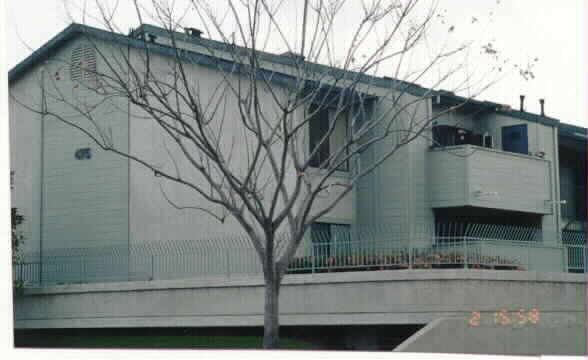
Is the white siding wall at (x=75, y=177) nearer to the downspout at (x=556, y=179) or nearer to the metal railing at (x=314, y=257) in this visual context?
the metal railing at (x=314, y=257)

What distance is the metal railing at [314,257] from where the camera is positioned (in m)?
19.0

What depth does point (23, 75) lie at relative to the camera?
2552cm

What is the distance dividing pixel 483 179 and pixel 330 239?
14.3 ft

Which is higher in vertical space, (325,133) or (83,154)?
(325,133)

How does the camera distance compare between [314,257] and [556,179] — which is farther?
[556,179]

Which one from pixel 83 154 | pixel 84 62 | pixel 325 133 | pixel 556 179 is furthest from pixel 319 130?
pixel 556 179

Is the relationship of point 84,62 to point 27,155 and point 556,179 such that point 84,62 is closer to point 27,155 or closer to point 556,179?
point 27,155

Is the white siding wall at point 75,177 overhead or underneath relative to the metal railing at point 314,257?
overhead

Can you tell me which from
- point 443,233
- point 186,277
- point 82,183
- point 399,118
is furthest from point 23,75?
point 443,233

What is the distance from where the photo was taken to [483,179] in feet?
82.1

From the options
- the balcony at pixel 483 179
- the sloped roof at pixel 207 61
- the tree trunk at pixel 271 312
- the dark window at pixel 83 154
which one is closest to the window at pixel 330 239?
the tree trunk at pixel 271 312

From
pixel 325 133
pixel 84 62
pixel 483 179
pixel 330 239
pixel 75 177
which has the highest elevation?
pixel 84 62
